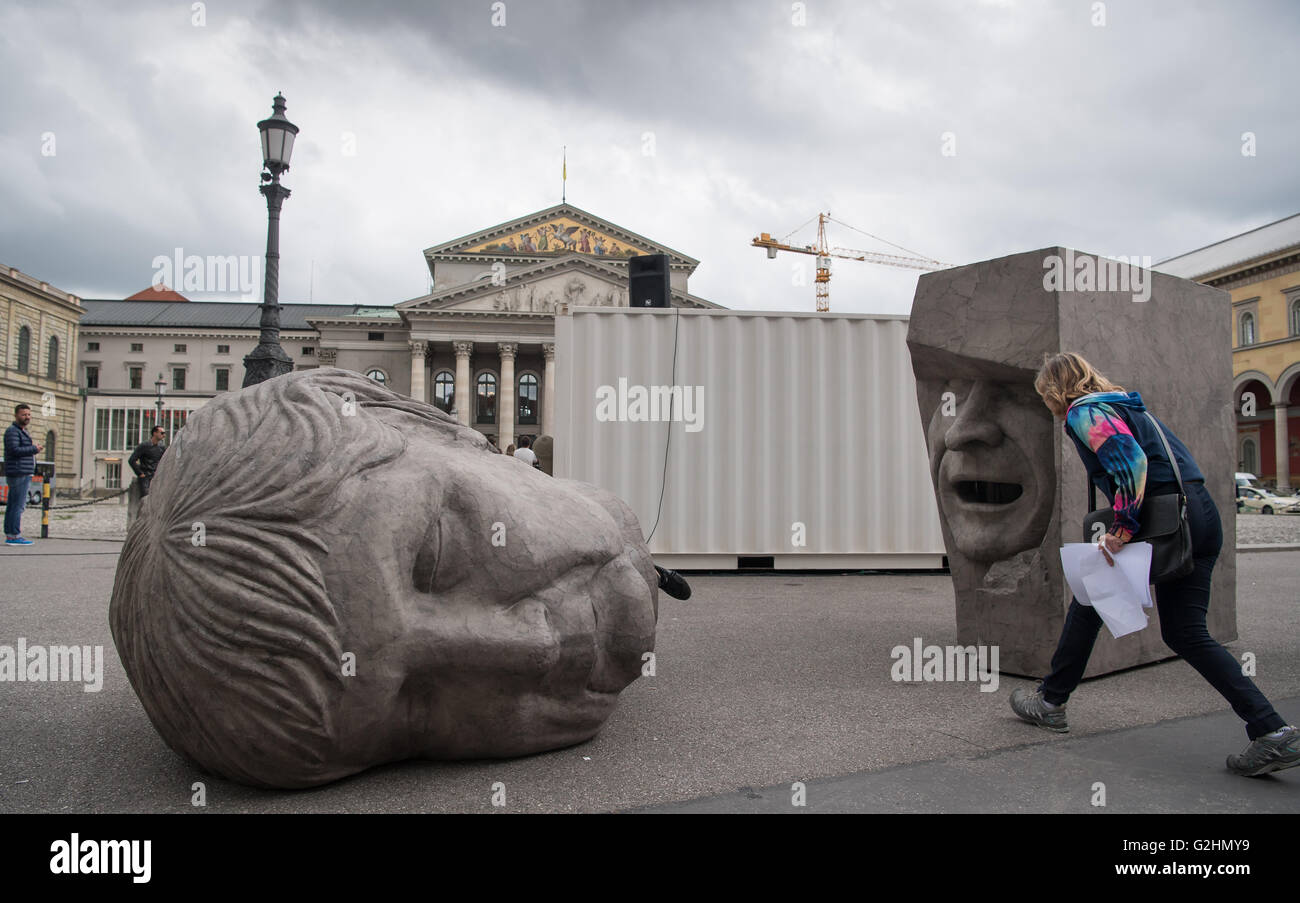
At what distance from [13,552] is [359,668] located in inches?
443

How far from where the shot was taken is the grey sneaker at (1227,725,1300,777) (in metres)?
2.74

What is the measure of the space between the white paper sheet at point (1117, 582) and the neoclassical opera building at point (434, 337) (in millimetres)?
38894

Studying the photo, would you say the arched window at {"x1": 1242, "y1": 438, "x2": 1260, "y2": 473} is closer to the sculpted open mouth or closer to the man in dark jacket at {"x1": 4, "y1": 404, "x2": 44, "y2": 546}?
the sculpted open mouth

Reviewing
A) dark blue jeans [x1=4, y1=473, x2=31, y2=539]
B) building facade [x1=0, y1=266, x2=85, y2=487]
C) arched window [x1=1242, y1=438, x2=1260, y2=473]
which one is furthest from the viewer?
building facade [x1=0, y1=266, x2=85, y2=487]

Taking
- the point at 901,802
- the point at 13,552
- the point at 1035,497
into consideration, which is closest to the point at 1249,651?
the point at 1035,497

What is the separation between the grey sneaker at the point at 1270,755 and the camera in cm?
274

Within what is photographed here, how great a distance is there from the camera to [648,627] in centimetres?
319

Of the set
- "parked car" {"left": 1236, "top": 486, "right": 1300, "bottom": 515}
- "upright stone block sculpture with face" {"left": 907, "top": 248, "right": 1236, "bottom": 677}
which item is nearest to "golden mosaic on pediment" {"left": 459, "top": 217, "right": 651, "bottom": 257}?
"parked car" {"left": 1236, "top": 486, "right": 1300, "bottom": 515}

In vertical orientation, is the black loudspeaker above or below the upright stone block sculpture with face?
above

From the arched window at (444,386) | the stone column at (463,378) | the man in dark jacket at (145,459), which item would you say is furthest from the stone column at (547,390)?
the man in dark jacket at (145,459)

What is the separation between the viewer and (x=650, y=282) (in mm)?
→ 9688

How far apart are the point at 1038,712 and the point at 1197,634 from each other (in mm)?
689
